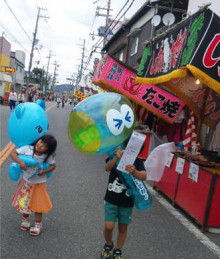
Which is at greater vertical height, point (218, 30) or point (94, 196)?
point (218, 30)

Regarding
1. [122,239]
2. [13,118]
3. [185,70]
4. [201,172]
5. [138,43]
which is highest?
[138,43]

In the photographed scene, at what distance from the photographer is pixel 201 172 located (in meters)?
5.50

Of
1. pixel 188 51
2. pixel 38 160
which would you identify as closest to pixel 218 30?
pixel 188 51

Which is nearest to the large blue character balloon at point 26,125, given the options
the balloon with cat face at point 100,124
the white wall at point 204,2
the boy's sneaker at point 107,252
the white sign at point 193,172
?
the balloon with cat face at point 100,124

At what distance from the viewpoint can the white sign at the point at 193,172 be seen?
18.4ft

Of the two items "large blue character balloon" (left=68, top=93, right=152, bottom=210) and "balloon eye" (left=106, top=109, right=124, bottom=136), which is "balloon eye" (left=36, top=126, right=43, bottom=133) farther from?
"balloon eye" (left=106, top=109, right=124, bottom=136)

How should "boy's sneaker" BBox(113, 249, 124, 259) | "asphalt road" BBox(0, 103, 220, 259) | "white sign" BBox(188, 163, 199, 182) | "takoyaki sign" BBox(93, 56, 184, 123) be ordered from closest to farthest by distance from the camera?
"boy's sneaker" BBox(113, 249, 124, 259)
"asphalt road" BBox(0, 103, 220, 259)
"white sign" BBox(188, 163, 199, 182)
"takoyaki sign" BBox(93, 56, 184, 123)

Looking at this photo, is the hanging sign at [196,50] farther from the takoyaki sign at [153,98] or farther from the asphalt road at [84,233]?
the takoyaki sign at [153,98]

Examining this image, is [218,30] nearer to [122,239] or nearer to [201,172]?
[201,172]

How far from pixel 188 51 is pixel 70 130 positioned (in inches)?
103

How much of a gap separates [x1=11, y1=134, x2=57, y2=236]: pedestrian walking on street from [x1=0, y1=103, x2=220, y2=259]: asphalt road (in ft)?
1.01

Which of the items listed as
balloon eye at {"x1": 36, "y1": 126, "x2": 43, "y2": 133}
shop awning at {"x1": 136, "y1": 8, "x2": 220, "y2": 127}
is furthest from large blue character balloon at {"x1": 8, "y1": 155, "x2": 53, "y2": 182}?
shop awning at {"x1": 136, "y1": 8, "x2": 220, "y2": 127}

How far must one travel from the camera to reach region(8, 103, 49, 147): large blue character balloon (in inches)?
159

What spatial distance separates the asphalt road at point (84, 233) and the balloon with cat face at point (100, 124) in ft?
4.52
